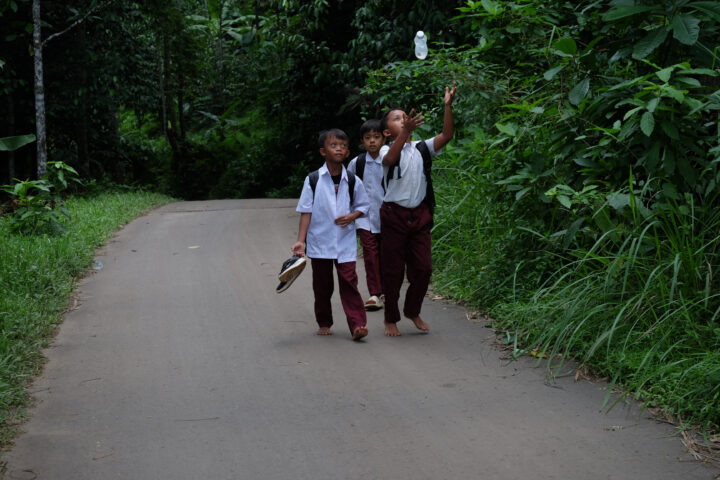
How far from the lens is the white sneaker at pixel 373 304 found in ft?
23.8

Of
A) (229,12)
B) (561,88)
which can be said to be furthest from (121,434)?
(229,12)

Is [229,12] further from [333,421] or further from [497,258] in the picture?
[333,421]

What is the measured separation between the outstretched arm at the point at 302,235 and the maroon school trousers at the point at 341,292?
15cm

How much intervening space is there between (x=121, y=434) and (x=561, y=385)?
278 cm

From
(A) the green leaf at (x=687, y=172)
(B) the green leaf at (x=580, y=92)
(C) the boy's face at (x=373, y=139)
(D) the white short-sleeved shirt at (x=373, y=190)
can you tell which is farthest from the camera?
(D) the white short-sleeved shirt at (x=373, y=190)

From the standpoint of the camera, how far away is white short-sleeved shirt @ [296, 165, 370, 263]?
618 cm

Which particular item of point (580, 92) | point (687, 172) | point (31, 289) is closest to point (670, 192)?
point (687, 172)

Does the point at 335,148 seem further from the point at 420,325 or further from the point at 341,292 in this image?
the point at 420,325

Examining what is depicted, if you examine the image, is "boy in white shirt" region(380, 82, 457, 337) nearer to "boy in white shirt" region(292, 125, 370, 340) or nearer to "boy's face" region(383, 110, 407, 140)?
"boy's face" region(383, 110, 407, 140)

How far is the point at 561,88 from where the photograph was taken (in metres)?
6.56

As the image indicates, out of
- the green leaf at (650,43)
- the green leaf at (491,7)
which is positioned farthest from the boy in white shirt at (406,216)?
the green leaf at (650,43)

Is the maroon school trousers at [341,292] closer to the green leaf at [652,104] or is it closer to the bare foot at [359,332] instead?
the bare foot at [359,332]

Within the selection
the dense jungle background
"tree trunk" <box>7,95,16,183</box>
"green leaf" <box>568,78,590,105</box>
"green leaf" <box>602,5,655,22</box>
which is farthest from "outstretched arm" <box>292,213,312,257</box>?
"tree trunk" <box>7,95,16,183</box>

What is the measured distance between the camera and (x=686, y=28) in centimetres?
499
